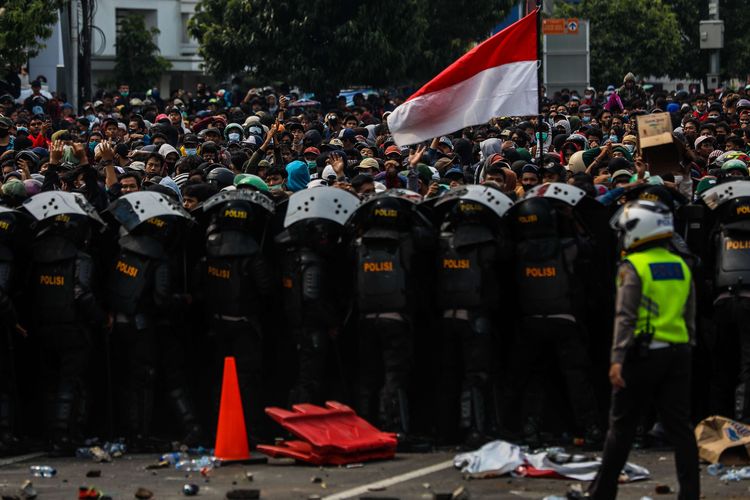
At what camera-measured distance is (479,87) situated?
43.5 feet

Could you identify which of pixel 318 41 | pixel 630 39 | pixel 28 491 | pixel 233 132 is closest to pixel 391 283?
pixel 28 491

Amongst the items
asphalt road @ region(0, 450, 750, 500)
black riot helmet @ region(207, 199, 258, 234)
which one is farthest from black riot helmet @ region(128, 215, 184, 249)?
asphalt road @ region(0, 450, 750, 500)

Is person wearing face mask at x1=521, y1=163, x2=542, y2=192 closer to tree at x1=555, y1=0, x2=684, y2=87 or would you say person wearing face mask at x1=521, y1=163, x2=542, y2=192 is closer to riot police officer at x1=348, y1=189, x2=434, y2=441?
riot police officer at x1=348, y1=189, x2=434, y2=441

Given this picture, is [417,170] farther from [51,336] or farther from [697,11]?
[697,11]

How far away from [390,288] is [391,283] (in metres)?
0.03

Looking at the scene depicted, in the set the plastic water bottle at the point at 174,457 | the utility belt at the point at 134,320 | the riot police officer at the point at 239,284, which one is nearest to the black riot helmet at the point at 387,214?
the riot police officer at the point at 239,284

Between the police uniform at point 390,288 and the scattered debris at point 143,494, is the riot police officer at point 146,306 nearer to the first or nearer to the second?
the police uniform at point 390,288

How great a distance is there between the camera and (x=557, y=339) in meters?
11.0

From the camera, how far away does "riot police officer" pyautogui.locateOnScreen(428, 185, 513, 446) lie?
11.0 m

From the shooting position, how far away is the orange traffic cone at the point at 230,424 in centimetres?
1073

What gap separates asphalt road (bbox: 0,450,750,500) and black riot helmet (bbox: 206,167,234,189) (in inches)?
140

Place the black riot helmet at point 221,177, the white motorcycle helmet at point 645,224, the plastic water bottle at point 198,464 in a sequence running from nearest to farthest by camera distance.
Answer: the white motorcycle helmet at point 645,224, the plastic water bottle at point 198,464, the black riot helmet at point 221,177

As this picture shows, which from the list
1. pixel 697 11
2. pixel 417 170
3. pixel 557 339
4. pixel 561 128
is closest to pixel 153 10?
pixel 697 11

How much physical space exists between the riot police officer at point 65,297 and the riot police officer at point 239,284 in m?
0.81
